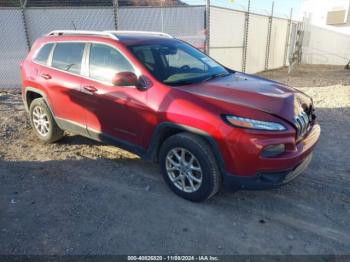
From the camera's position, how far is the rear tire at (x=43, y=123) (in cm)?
510

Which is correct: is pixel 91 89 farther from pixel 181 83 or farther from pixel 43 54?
pixel 43 54

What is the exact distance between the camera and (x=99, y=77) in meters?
4.14

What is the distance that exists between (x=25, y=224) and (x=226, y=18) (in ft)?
30.9

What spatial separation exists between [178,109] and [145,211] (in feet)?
3.84

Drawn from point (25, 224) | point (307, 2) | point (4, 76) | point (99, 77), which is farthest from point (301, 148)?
point (307, 2)

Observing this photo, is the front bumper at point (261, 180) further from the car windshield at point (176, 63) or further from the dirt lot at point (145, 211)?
the car windshield at point (176, 63)

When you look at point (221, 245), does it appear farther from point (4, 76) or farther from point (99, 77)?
point (4, 76)

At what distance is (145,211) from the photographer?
3486mm

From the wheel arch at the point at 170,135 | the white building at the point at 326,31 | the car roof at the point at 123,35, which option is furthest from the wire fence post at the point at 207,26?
the white building at the point at 326,31

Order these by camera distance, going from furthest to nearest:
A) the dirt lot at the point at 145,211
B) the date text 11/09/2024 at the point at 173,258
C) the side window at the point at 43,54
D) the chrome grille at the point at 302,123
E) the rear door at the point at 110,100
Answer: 1. the side window at the point at 43,54
2. the rear door at the point at 110,100
3. the chrome grille at the point at 302,123
4. the dirt lot at the point at 145,211
5. the date text 11/09/2024 at the point at 173,258

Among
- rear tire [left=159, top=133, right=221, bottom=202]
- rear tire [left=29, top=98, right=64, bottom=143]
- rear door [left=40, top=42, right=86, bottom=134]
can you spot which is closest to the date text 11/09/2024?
rear tire [left=159, top=133, right=221, bottom=202]

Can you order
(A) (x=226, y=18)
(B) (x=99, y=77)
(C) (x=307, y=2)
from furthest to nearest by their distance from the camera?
(C) (x=307, y=2) < (A) (x=226, y=18) < (B) (x=99, y=77)

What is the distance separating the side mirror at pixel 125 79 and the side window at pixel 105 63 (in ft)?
0.69

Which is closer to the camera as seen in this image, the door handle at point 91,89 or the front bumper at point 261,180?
the front bumper at point 261,180
